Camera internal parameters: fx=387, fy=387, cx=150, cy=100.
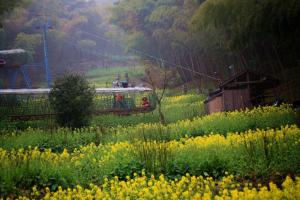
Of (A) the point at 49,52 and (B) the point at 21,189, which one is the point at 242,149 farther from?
(A) the point at 49,52

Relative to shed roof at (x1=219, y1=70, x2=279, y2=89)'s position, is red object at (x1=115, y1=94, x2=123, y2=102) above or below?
below

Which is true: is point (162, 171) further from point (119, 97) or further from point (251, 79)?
point (119, 97)

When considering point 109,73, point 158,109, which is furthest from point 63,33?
point 158,109

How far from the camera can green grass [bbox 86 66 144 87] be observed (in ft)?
122

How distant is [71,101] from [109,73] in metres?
25.2

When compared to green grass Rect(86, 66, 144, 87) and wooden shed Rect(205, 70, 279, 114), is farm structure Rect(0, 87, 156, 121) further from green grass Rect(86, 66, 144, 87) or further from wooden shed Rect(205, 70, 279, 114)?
green grass Rect(86, 66, 144, 87)

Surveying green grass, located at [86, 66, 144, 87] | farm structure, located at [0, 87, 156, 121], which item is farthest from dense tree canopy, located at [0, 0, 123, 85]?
farm structure, located at [0, 87, 156, 121]

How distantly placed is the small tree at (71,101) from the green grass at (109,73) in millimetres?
18039

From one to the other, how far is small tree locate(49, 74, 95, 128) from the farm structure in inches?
69.6

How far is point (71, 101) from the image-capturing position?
52.9 feet

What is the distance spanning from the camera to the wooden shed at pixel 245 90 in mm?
16969

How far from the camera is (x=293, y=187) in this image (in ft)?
15.8

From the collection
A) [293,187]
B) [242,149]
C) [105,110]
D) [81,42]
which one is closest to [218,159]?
[242,149]

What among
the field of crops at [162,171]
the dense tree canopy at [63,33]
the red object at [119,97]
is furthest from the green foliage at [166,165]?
the dense tree canopy at [63,33]
